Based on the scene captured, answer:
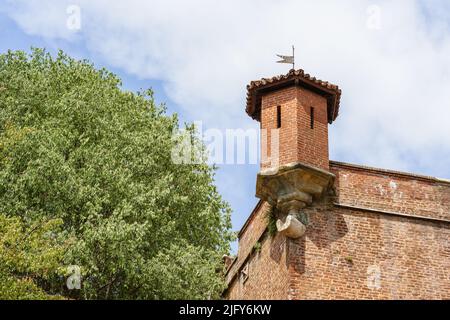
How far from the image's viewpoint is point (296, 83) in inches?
586

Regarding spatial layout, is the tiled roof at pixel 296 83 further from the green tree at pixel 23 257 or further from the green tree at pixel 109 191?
the green tree at pixel 23 257

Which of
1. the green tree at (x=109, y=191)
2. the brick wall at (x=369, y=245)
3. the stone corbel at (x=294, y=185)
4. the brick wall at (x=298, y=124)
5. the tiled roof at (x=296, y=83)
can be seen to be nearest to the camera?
the brick wall at (x=369, y=245)

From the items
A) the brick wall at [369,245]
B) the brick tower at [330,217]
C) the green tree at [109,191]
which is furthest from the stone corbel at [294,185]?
the green tree at [109,191]

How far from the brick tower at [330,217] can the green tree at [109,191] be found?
3482mm

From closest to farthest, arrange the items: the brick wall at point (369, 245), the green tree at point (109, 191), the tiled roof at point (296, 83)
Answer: the brick wall at point (369, 245) → the tiled roof at point (296, 83) → the green tree at point (109, 191)

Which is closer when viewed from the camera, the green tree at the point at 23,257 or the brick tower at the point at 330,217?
the brick tower at the point at 330,217

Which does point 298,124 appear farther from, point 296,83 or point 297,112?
point 296,83

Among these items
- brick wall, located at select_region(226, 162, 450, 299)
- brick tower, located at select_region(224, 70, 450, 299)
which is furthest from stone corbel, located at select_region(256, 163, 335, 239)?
brick wall, located at select_region(226, 162, 450, 299)

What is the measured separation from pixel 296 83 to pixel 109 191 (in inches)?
243

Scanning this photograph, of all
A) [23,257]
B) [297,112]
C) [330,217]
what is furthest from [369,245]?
[23,257]

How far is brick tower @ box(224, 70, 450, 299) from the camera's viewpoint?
1340cm

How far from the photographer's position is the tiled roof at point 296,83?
1489 cm
